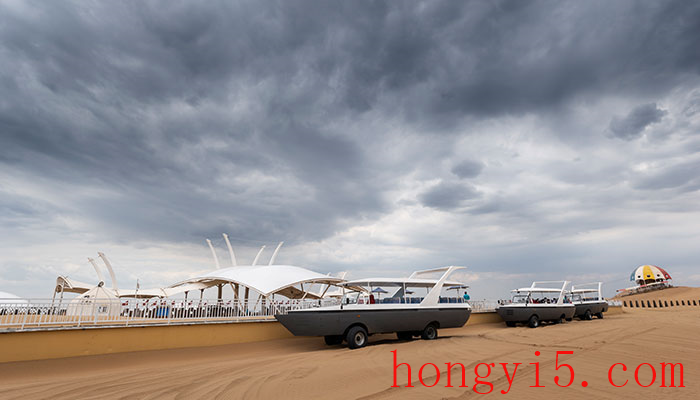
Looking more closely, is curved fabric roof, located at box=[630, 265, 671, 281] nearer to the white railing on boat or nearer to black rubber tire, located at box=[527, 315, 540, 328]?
black rubber tire, located at box=[527, 315, 540, 328]

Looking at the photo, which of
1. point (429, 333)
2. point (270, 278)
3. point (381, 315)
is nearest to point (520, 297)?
point (429, 333)

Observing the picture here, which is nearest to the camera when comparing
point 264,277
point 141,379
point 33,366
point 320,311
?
point 141,379

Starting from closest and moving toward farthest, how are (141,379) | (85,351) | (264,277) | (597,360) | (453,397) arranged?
(453,397) → (141,379) → (597,360) → (85,351) → (264,277)

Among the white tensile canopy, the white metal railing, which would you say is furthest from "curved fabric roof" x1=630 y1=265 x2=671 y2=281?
the white tensile canopy

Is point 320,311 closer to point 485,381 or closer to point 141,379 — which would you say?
point 141,379

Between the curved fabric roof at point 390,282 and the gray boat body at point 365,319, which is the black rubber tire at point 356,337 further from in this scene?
the curved fabric roof at point 390,282

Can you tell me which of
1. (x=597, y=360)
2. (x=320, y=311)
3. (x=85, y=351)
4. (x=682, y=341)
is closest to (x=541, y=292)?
(x=682, y=341)

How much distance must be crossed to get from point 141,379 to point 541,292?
20413 mm

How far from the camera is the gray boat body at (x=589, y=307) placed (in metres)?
24.1

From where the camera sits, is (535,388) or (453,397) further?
(535,388)

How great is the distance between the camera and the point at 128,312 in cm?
1305

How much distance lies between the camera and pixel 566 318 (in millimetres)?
22109

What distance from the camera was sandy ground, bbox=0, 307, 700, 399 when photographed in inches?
248

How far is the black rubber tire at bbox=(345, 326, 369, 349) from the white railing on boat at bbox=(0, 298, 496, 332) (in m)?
1.90
